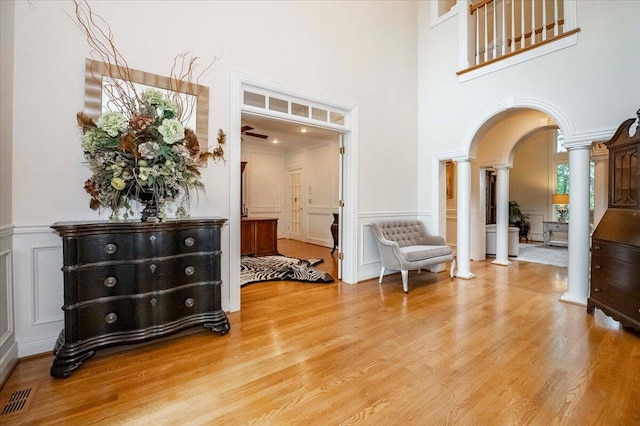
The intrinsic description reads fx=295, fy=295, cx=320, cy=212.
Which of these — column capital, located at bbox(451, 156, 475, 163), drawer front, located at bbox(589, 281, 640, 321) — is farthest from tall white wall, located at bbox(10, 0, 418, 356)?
drawer front, located at bbox(589, 281, 640, 321)

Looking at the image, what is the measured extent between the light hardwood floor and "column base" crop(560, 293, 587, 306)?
0.24 metres

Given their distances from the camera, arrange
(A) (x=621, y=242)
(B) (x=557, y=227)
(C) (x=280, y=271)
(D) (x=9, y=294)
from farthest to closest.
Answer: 1. (B) (x=557, y=227)
2. (C) (x=280, y=271)
3. (A) (x=621, y=242)
4. (D) (x=9, y=294)

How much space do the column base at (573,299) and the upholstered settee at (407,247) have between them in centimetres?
135

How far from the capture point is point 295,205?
370 inches

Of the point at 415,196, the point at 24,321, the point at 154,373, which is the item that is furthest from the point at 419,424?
the point at 415,196

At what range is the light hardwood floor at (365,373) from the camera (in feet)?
5.37

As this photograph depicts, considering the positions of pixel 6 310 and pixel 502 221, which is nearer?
pixel 6 310

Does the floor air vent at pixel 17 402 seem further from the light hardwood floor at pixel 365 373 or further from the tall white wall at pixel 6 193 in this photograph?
the tall white wall at pixel 6 193

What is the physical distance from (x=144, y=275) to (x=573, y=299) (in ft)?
14.8

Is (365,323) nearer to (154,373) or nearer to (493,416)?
(493,416)

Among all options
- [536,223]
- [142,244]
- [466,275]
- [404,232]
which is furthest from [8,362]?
[536,223]

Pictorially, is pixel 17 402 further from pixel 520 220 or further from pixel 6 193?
pixel 520 220

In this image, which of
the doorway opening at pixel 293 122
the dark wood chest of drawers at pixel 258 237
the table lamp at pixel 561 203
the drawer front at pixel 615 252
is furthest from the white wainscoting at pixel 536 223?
the dark wood chest of drawers at pixel 258 237

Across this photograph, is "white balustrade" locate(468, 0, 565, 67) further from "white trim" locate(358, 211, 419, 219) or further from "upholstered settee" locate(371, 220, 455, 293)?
"upholstered settee" locate(371, 220, 455, 293)
